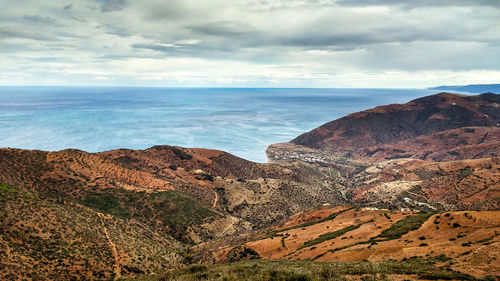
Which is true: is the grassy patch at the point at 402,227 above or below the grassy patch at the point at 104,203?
above

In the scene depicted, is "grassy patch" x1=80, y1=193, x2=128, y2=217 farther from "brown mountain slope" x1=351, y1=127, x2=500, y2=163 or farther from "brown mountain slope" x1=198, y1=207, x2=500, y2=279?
"brown mountain slope" x1=351, y1=127, x2=500, y2=163

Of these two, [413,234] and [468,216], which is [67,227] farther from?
[468,216]

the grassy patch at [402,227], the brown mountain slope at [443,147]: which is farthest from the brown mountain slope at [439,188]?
the brown mountain slope at [443,147]

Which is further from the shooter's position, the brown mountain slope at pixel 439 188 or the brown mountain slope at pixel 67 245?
the brown mountain slope at pixel 439 188

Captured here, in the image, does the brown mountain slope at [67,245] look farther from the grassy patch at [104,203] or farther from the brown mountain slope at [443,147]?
the brown mountain slope at [443,147]

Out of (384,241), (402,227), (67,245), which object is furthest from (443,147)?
(67,245)

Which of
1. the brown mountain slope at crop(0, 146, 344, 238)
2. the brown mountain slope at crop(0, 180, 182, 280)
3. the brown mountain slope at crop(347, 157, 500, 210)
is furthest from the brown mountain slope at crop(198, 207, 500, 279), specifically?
the brown mountain slope at crop(347, 157, 500, 210)

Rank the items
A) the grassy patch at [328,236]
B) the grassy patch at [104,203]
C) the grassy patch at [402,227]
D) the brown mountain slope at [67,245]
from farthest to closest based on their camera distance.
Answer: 1. the grassy patch at [104,203]
2. the grassy patch at [328,236]
3. the grassy patch at [402,227]
4. the brown mountain slope at [67,245]

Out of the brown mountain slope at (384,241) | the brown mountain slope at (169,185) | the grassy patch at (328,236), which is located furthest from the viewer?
the brown mountain slope at (169,185)
